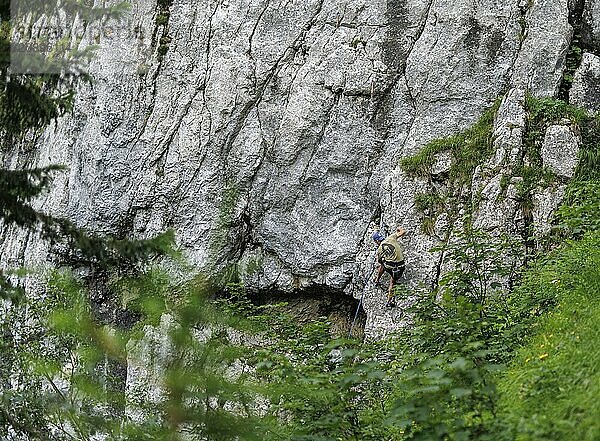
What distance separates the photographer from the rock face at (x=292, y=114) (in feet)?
49.2

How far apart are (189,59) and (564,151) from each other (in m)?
8.90

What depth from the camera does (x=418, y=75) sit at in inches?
611

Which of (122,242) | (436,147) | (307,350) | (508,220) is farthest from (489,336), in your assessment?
(436,147)

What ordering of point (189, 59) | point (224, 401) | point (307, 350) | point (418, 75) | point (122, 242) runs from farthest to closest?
point (189, 59)
point (418, 75)
point (307, 350)
point (122, 242)
point (224, 401)

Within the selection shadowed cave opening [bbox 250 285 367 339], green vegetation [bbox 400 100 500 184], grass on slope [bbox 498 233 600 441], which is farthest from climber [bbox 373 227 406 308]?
grass on slope [bbox 498 233 600 441]

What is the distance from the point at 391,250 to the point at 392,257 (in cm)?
13

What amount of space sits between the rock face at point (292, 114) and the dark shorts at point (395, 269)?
1.44ft

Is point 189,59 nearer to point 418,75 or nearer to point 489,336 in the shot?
point 418,75

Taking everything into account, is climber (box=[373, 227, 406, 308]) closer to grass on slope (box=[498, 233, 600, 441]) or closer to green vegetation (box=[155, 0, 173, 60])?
grass on slope (box=[498, 233, 600, 441])

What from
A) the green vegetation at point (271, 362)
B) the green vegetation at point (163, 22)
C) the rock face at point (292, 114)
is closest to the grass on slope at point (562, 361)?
the green vegetation at point (271, 362)

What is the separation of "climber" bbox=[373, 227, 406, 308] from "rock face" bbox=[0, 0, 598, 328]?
1.34 ft

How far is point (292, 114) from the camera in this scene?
A: 1581 cm

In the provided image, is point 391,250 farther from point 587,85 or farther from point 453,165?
point 587,85

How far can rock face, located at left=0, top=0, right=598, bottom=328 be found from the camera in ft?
49.2
